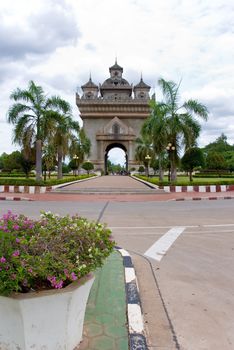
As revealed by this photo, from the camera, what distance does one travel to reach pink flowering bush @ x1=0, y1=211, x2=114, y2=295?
233cm

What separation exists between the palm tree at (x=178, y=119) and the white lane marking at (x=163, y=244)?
16.9 m

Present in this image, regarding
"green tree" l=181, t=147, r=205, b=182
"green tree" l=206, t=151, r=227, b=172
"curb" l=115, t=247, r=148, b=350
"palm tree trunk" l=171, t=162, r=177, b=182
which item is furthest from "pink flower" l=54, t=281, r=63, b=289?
"green tree" l=206, t=151, r=227, b=172

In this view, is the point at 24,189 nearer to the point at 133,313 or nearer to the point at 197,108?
the point at 197,108

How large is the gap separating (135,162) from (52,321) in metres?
71.9

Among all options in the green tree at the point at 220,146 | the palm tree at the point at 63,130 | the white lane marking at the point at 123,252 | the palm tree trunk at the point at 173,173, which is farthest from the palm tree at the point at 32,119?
the green tree at the point at 220,146

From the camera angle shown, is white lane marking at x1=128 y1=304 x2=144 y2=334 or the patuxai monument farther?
the patuxai monument

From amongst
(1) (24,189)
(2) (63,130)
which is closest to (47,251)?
(1) (24,189)

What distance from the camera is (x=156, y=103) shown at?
25781 millimetres

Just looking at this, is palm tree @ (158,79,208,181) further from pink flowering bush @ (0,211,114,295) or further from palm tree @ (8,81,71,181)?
pink flowering bush @ (0,211,114,295)

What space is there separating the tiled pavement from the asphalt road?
0.89 ft

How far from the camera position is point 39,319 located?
2.44m

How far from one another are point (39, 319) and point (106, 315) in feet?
3.95

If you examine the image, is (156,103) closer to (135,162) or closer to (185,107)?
(185,107)

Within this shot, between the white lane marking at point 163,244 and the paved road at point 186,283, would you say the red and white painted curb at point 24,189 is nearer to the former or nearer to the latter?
the paved road at point 186,283
